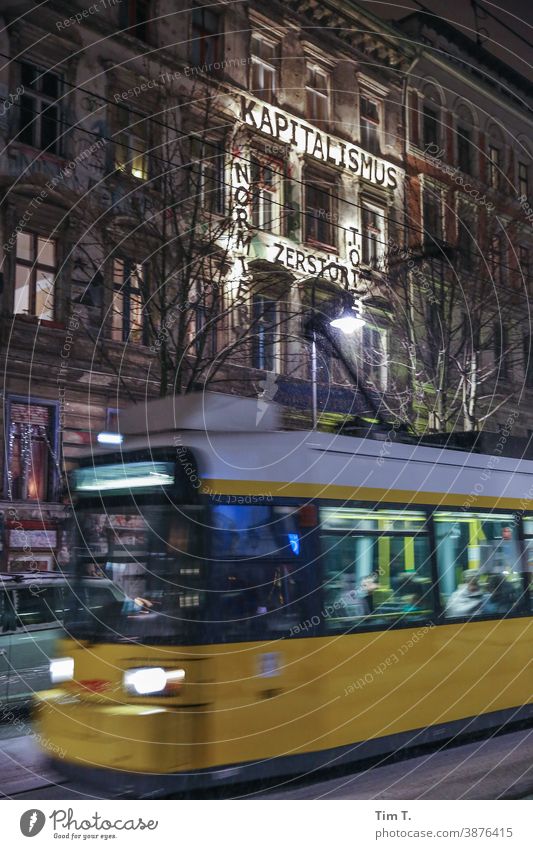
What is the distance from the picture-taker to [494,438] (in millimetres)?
10484

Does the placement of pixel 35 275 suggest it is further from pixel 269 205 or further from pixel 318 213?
pixel 318 213

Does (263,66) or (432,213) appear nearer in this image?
(263,66)

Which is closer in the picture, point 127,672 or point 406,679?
point 127,672

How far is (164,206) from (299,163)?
612cm

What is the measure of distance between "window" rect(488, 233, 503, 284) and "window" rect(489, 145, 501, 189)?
4.65ft

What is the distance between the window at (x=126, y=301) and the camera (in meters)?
18.5

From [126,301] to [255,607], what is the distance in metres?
12.1

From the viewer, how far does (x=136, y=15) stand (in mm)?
21484

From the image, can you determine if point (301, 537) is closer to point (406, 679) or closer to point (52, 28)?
point (406, 679)

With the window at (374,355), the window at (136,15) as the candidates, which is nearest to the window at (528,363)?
the window at (374,355)

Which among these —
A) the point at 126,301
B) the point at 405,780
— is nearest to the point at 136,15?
the point at 126,301

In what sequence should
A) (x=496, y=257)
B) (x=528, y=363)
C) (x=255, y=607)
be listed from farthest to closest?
(x=528, y=363) → (x=496, y=257) → (x=255, y=607)

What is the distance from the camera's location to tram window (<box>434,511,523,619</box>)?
9398 mm

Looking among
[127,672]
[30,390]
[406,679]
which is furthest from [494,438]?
[30,390]
